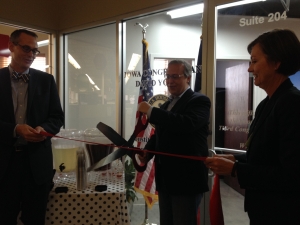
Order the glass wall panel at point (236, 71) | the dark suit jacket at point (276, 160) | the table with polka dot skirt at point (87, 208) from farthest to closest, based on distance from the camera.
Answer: the glass wall panel at point (236, 71) → the table with polka dot skirt at point (87, 208) → the dark suit jacket at point (276, 160)

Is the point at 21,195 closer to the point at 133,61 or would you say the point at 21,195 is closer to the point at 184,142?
the point at 184,142

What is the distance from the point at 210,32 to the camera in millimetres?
2301

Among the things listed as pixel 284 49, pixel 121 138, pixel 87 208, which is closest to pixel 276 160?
pixel 284 49

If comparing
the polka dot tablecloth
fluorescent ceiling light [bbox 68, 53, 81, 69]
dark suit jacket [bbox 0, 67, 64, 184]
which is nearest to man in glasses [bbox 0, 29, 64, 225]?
dark suit jacket [bbox 0, 67, 64, 184]

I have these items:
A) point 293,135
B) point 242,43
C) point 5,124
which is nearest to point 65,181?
point 5,124

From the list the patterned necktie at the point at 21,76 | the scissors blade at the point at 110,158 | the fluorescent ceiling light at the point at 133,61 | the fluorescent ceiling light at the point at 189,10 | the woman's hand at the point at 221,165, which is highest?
the fluorescent ceiling light at the point at 189,10

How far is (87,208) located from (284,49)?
1491mm

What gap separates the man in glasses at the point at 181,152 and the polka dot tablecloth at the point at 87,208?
30 cm

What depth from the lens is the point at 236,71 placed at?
2.29 m

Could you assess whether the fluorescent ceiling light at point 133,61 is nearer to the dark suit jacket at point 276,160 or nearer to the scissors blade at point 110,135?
Result: the scissors blade at point 110,135

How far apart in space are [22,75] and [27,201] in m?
0.77

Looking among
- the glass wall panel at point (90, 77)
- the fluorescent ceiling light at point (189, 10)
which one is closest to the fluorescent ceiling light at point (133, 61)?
the glass wall panel at point (90, 77)

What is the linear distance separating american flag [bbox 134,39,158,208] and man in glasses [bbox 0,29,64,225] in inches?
47.5

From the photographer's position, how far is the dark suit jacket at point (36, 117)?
1.57 meters
